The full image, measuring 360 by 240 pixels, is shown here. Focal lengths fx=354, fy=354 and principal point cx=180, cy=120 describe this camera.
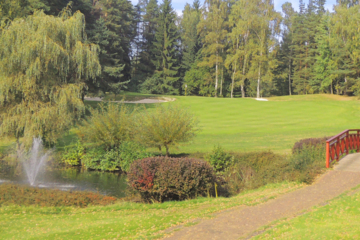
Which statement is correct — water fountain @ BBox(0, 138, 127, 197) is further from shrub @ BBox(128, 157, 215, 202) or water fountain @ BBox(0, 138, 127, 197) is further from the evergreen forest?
the evergreen forest

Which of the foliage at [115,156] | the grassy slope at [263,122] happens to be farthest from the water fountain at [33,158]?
the grassy slope at [263,122]

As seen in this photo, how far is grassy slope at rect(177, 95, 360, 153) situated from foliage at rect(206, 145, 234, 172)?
2.54m

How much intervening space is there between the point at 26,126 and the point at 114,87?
65.3 ft

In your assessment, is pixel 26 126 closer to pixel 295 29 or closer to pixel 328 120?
pixel 328 120

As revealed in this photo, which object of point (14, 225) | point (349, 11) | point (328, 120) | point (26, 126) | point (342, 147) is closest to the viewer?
point (14, 225)

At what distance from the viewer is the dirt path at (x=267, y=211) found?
8250 mm

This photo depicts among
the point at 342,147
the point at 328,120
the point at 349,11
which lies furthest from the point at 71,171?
the point at 349,11

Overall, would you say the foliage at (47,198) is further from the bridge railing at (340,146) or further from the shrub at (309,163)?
the bridge railing at (340,146)

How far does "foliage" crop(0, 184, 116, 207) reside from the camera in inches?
537

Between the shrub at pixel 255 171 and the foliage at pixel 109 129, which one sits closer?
the shrub at pixel 255 171

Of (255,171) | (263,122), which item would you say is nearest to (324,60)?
(263,122)

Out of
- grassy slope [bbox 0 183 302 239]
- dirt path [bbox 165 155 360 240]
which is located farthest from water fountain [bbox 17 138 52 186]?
dirt path [bbox 165 155 360 240]

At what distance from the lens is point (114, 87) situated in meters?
41.5

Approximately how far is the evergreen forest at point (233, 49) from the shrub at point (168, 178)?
29.7m
